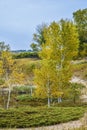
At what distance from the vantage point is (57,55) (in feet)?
121

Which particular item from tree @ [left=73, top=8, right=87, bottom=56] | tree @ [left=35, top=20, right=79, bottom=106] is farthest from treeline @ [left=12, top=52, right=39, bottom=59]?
tree @ [left=35, top=20, right=79, bottom=106]

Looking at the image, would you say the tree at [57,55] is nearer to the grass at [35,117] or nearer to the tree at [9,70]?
the tree at [9,70]

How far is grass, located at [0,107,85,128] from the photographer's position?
19.2 meters

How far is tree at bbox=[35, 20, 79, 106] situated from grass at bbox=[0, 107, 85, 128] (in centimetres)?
1233

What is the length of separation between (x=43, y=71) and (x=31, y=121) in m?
15.0

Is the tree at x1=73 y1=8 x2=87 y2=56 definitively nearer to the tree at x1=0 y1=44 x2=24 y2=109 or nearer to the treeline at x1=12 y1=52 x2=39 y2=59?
the treeline at x1=12 y1=52 x2=39 y2=59

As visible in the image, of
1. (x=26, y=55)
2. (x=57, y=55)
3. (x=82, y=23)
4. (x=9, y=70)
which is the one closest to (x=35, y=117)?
(x=9, y=70)

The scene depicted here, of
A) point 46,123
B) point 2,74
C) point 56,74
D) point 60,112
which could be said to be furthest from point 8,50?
point 46,123

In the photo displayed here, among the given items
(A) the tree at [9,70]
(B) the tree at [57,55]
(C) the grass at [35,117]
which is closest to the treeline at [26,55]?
(A) the tree at [9,70]

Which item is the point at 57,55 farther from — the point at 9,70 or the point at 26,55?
the point at 26,55

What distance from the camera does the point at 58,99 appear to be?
37.0m

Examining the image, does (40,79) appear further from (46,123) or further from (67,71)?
(46,123)

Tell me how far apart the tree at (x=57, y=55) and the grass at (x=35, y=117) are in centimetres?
1233

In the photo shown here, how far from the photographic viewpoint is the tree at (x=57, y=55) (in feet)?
115
